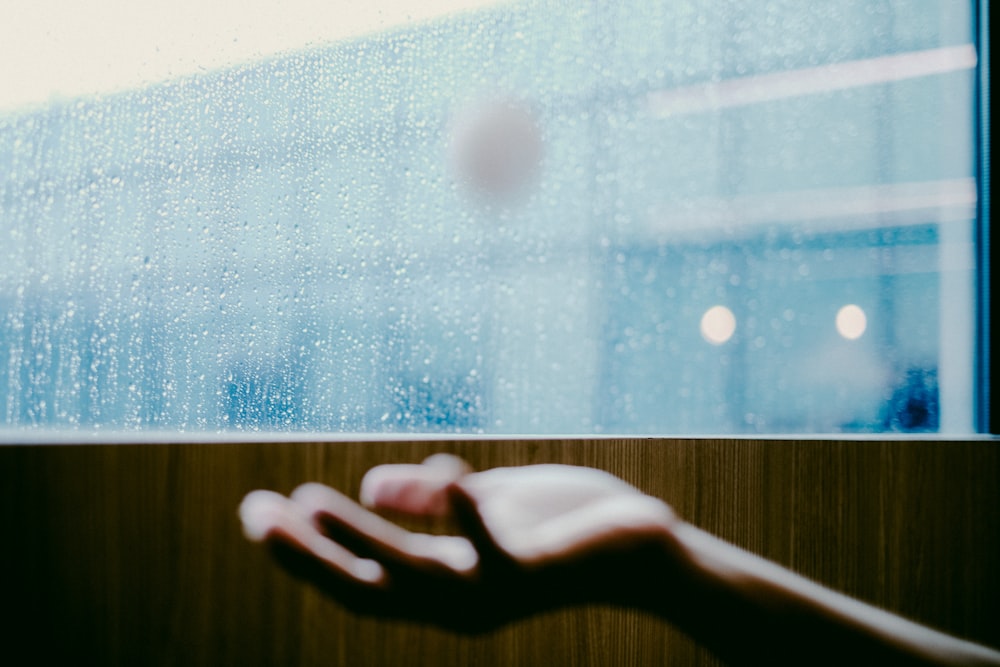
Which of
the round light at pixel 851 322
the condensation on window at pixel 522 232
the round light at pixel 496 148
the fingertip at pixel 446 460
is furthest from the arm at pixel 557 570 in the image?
the round light at pixel 851 322

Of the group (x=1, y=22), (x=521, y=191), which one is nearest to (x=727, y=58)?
(x=521, y=191)

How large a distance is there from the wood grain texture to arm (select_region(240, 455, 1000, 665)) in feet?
0.54

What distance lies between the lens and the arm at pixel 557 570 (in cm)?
40

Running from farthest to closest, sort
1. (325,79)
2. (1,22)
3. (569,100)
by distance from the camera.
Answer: (569,100) < (325,79) < (1,22)

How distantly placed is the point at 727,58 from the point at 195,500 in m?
0.88

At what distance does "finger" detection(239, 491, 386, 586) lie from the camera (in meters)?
0.40

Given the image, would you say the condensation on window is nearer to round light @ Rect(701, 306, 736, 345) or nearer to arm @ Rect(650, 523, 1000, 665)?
round light @ Rect(701, 306, 736, 345)

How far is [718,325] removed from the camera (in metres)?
0.96

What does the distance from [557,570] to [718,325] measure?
0.64 m

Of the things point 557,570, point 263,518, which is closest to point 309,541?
point 263,518

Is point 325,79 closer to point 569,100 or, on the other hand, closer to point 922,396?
point 569,100

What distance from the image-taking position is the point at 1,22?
0.64 m

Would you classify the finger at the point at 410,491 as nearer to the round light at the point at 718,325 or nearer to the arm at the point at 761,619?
the arm at the point at 761,619

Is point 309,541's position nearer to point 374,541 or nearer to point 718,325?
point 374,541
